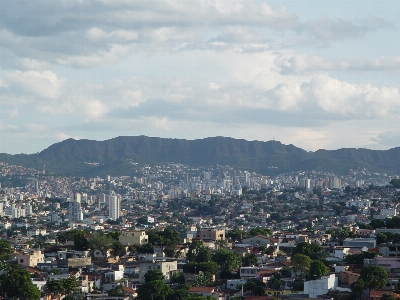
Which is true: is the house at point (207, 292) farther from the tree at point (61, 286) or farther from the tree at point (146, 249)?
the tree at point (146, 249)

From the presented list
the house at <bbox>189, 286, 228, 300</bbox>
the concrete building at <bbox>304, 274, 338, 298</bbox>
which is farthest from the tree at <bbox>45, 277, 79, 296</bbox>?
the concrete building at <bbox>304, 274, 338, 298</bbox>

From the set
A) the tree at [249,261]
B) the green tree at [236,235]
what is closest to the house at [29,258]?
the tree at [249,261]

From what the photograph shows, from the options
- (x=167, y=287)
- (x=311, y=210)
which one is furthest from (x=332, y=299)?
(x=311, y=210)

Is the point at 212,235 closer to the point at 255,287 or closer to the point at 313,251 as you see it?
the point at 313,251

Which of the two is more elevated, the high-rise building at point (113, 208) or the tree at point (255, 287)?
the high-rise building at point (113, 208)

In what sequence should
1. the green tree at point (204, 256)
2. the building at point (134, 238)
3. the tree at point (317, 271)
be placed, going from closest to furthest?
the tree at point (317, 271)
the green tree at point (204, 256)
the building at point (134, 238)

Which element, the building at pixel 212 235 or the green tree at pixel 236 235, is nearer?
the green tree at pixel 236 235
